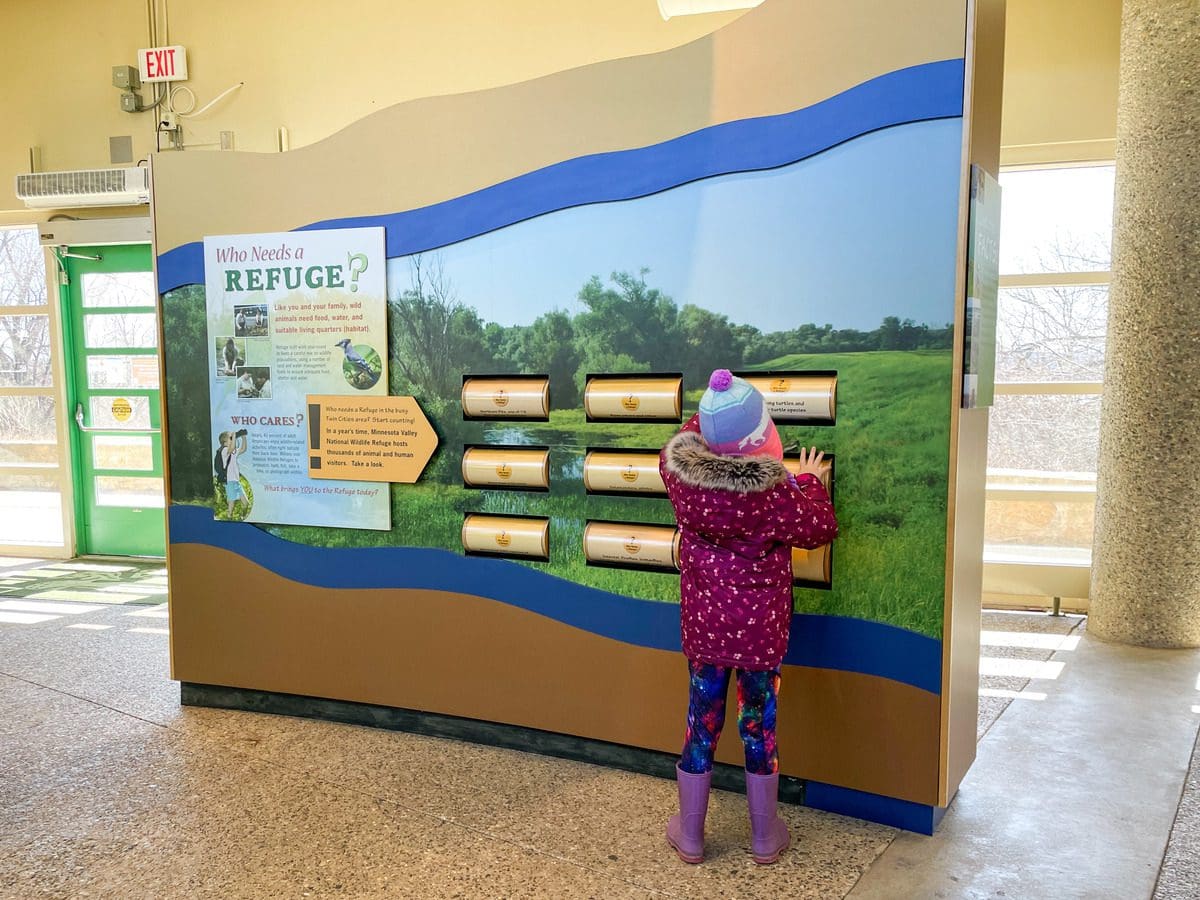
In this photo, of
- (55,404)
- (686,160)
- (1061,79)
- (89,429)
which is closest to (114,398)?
(89,429)

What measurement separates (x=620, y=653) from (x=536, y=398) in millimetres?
1037

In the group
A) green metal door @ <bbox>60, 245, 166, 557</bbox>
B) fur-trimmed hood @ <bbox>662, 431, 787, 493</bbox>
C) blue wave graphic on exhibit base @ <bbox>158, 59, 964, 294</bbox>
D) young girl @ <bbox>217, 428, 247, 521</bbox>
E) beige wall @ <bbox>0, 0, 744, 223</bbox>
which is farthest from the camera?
A: green metal door @ <bbox>60, 245, 166, 557</bbox>

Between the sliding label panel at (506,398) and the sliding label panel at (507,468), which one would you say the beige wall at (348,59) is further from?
the sliding label panel at (507,468)

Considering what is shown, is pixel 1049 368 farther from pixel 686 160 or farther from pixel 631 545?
pixel 631 545

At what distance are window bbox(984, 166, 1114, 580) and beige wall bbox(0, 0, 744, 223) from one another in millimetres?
2474

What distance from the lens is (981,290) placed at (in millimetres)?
2938

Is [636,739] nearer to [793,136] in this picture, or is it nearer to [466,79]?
[793,136]

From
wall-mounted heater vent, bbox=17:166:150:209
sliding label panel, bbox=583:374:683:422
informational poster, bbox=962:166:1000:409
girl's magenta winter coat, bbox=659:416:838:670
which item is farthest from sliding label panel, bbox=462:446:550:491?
wall-mounted heater vent, bbox=17:166:150:209

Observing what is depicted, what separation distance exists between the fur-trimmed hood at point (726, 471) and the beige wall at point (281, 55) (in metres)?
4.34

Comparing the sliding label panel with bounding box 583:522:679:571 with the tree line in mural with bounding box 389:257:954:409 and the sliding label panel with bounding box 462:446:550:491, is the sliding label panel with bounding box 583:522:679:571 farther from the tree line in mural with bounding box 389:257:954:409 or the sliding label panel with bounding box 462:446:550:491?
the tree line in mural with bounding box 389:257:954:409

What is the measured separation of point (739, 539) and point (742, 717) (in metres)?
0.57

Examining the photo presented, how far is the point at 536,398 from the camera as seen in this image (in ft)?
11.5

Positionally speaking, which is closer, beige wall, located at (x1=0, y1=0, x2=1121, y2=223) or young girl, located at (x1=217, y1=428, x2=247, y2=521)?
young girl, located at (x1=217, y1=428, x2=247, y2=521)

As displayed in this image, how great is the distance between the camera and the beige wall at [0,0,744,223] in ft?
20.4
